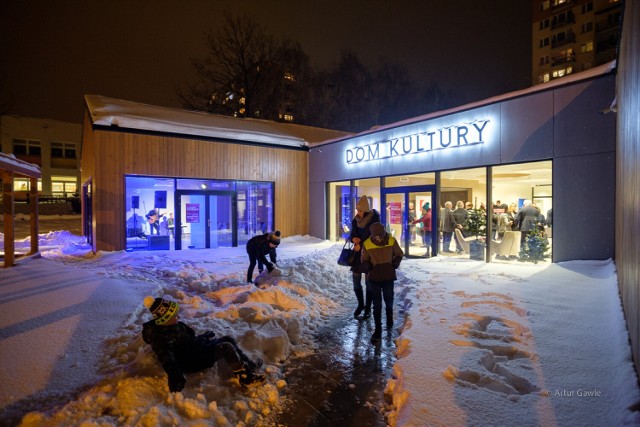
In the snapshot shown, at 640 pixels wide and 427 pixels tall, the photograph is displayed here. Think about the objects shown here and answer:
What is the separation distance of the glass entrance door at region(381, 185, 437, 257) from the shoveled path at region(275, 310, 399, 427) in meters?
7.93

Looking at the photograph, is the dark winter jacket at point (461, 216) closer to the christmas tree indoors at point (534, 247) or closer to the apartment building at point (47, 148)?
the christmas tree indoors at point (534, 247)

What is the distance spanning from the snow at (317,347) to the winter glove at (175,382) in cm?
7

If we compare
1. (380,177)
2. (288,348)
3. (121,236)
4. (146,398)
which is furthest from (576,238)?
(121,236)

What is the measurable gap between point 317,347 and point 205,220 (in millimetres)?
12059

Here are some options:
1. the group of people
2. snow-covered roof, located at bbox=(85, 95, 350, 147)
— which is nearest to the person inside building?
snow-covered roof, located at bbox=(85, 95, 350, 147)

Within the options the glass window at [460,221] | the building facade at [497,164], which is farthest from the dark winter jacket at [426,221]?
the glass window at [460,221]

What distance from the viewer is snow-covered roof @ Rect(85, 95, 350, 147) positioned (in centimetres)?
1399

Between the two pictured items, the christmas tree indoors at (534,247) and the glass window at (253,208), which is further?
the glass window at (253,208)

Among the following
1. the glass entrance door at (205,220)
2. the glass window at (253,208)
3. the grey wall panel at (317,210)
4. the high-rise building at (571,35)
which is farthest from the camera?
the high-rise building at (571,35)

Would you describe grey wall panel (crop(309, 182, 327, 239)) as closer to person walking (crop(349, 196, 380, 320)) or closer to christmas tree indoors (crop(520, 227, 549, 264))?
christmas tree indoors (crop(520, 227, 549, 264))

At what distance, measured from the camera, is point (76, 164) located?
49344mm

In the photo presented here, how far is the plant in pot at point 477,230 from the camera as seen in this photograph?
11.6 metres

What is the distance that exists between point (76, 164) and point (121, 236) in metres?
43.9

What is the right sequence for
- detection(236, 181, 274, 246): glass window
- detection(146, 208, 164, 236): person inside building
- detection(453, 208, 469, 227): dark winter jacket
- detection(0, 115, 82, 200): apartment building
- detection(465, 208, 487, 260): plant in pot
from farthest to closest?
detection(0, 115, 82, 200): apartment building → detection(236, 181, 274, 246): glass window → detection(146, 208, 164, 236): person inside building → detection(453, 208, 469, 227): dark winter jacket → detection(465, 208, 487, 260): plant in pot
